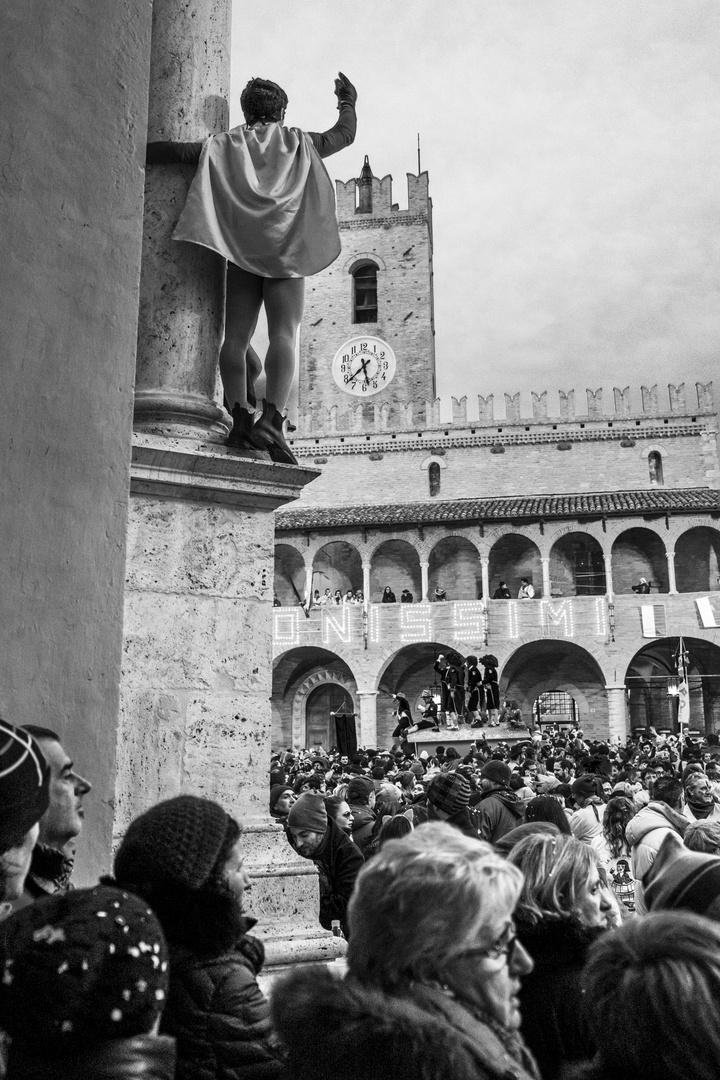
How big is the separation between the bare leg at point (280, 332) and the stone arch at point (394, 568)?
35084 millimetres

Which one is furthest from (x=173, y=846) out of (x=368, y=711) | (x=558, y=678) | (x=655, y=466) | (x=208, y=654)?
(x=655, y=466)

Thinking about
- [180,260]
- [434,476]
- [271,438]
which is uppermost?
[434,476]

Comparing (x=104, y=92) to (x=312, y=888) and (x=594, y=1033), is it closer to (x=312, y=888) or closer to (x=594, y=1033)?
(x=312, y=888)

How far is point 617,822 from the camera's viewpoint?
218 inches

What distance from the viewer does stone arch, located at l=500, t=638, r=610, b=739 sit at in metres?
35.5

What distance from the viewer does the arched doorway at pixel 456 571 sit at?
3944cm

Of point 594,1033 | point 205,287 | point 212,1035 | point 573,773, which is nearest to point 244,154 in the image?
point 205,287

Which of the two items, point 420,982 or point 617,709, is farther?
point 617,709

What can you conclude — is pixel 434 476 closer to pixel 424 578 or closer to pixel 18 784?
pixel 424 578

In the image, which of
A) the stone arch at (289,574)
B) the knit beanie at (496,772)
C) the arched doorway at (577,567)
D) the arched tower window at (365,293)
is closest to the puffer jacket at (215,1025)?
the knit beanie at (496,772)

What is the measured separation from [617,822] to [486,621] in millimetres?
29783

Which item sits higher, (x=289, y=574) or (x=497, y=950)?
(x=289, y=574)

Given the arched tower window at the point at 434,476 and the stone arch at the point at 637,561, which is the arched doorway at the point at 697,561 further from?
the arched tower window at the point at 434,476

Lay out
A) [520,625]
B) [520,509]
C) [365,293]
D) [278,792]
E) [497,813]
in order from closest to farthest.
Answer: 1. [497,813]
2. [278,792]
3. [520,625]
4. [520,509]
5. [365,293]
